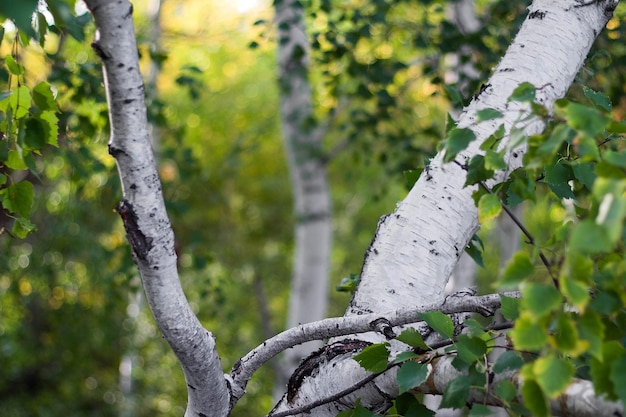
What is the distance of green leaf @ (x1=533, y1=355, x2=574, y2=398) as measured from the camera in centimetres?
67

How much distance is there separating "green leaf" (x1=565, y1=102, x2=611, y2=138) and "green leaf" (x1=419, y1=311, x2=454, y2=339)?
0.35 m

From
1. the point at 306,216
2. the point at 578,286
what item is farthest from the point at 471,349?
the point at 306,216

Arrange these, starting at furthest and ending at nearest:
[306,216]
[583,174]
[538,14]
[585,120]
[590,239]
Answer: [306,216]
[538,14]
[583,174]
[585,120]
[590,239]

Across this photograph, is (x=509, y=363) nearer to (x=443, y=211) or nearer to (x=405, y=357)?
(x=405, y=357)

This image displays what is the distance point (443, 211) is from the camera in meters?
1.23

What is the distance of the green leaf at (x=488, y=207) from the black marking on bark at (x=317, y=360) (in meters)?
0.39

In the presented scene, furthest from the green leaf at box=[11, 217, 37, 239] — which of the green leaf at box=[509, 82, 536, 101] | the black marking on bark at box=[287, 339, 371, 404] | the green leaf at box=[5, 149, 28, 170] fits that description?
the green leaf at box=[509, 82, 536, 101]

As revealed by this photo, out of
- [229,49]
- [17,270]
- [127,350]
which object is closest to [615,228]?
[17,270]

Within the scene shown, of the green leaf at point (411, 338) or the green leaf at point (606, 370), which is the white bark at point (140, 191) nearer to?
the green leaf at point (411, 338)

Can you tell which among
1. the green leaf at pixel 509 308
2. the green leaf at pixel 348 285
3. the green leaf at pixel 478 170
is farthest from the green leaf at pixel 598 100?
the green leaf at pixel 348 285

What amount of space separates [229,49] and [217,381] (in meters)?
9.25

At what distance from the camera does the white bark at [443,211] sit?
1228 millimetres

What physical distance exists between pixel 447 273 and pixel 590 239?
63 cm

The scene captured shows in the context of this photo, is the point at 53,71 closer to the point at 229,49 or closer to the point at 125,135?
the point at 125,135
